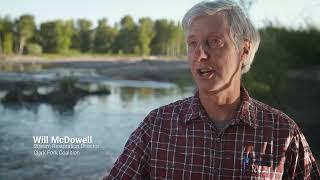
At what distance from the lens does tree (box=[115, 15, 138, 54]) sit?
2316 mm

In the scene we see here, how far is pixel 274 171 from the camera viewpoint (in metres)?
0.60

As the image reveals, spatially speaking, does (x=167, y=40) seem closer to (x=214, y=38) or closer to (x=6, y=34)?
(x=6, y=34)

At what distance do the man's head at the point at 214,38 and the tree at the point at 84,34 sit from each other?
5.67 feet

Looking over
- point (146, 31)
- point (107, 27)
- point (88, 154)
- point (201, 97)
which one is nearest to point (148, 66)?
point (146, 31)

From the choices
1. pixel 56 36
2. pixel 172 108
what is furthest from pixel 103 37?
pixel 172 108

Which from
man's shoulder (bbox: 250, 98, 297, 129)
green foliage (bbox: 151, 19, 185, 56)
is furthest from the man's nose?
green foliage (bbox: 151, 19, 185, 56)

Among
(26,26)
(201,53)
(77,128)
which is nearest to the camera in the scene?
(201,53)

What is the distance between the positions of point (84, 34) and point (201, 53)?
A: 1.80 m

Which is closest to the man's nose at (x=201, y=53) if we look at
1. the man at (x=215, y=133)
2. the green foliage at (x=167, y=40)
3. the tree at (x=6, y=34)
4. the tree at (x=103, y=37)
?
the man at (x=215, y=133)

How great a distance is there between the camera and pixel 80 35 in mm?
2340

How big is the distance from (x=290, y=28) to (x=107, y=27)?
0.97 metres

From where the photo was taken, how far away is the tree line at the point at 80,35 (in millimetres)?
2264

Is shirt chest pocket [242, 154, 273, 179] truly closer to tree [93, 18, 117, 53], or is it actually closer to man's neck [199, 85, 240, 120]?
man's neck [199, 85, 240, 120]

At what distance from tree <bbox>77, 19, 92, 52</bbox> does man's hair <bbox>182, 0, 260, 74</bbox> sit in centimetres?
172
